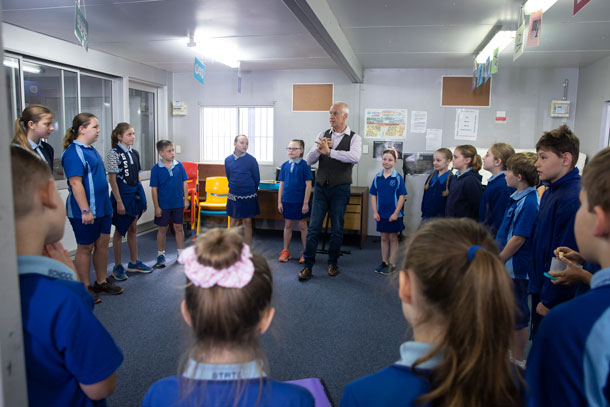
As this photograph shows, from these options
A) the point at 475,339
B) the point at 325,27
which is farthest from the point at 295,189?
the point at 475,339

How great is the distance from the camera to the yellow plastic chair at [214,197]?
219 inches

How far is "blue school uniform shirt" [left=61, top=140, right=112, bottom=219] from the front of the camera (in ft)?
9.70

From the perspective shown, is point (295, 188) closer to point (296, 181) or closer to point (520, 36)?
point (296, 181)

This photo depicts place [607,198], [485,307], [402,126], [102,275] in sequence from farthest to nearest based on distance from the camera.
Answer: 1. [402,126]
2. [102,275]
3. [607,198]
4. [485,307]

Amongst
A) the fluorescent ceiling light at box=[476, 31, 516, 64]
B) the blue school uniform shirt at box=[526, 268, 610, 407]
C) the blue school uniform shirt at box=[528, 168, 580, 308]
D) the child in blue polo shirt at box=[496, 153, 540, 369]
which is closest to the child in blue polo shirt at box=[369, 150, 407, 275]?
the fluorescent ceiling light at box=[476, 31, 516, 64]

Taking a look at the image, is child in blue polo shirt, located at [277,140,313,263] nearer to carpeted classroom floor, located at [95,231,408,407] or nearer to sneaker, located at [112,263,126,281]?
carpeted classroom floor, located at [95,231,408,407]

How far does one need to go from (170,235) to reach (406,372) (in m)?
5.39

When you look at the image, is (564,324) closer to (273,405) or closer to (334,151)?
(273,405)

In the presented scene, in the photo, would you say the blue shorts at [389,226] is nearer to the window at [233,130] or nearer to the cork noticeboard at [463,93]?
the cork noticeboard at [463,93]

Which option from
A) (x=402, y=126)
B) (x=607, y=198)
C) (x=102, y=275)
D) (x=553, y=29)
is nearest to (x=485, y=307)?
(x=607, y=198)

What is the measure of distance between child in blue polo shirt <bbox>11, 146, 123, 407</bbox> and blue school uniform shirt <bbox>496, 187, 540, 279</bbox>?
1.94 metres

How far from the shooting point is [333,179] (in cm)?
388

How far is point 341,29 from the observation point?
3.83 metres

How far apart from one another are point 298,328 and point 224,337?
7.02 ft
